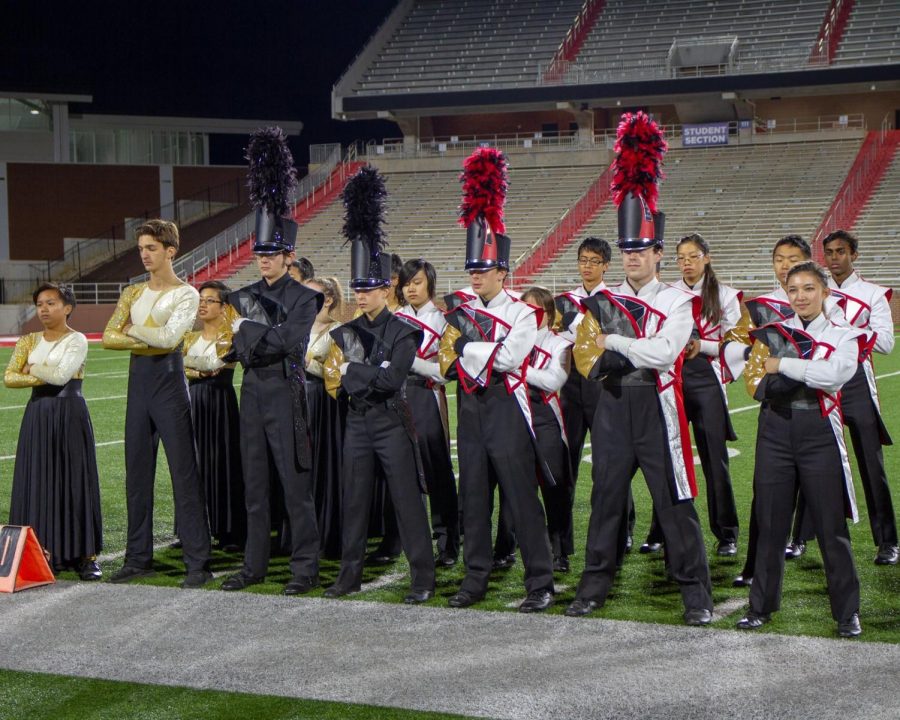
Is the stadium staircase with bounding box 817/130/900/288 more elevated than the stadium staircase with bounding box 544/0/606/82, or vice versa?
the stadium staircase with bounding box 544/0/606/82

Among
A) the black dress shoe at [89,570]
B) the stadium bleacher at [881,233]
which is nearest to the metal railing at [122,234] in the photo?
the stadium bleacher at [881,233]

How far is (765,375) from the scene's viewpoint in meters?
5.03

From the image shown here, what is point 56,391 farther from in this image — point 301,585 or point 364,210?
point 364,210

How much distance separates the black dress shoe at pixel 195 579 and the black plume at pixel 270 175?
5.72 feet

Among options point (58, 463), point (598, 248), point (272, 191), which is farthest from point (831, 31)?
point (58, 463)

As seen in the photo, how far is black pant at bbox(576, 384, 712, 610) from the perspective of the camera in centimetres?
518

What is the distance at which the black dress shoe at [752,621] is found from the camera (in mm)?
4980

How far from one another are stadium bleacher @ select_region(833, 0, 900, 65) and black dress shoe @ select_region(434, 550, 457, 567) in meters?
28.2

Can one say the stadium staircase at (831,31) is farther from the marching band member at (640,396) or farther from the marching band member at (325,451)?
the marching band member at (640,396)

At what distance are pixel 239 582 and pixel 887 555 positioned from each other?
320 cm

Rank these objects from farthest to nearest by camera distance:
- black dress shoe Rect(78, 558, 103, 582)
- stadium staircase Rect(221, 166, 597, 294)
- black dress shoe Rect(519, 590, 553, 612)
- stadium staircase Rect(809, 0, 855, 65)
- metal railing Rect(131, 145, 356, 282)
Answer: stadium staircase Rect(809, 0, 855, 65) < metal railing Rect(131, 145, 356, 282) < stadium staircase Rect(221, 166, 597, 294) < black dress shoe Rect(78, 558, 103, 582) < black dress shoe Rect(519, 590, 553, 612)

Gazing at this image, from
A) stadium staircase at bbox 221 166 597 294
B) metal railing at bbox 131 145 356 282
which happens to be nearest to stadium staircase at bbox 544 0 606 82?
stadium staircase at bbox 221 166 597 294

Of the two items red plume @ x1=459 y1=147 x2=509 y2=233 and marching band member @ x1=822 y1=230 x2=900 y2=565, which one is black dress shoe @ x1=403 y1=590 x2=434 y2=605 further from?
marching band member @ x1=822 y1=230 x2=900 y2=565

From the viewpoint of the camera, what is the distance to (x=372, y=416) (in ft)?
18.6
